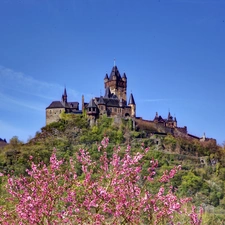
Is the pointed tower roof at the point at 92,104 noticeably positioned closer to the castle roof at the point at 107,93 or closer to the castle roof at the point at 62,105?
the castle roof at the point at 62,105

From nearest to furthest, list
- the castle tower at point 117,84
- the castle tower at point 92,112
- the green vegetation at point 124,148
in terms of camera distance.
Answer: the green vegetation at point 124,148, the castle tower at point 92,112, the castle tower at point 117,84

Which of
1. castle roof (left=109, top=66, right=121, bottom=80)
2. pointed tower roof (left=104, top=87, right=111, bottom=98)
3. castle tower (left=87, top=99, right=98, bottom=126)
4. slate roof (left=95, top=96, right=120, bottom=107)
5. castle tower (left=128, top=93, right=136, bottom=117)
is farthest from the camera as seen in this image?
castle roof (left=109, top=66, right=121, bottom=80)

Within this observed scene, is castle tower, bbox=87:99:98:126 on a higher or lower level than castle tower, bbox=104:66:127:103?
lower

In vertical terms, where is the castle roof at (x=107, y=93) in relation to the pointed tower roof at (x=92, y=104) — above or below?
above

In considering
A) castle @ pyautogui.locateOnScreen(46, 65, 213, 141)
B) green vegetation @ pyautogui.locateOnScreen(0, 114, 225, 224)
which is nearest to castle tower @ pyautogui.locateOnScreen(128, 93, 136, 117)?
castle @ pyautogui.locateOnScreen(46, 65, 213, 141)

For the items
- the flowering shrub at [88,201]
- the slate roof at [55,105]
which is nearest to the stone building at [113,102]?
the slate roof at [55,105]

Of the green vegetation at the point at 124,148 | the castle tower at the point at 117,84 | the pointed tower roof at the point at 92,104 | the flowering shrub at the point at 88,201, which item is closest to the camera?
the flowering shrub at the point at 88,201

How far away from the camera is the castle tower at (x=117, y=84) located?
66312 millimetres

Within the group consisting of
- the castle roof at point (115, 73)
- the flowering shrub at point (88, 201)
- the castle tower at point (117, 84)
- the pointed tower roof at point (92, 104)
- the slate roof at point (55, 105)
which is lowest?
the flowering shrub at point (88, 201)

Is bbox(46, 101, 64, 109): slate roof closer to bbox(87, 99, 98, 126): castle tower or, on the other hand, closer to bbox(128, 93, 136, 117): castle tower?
bbox(87, 99, 98, 126): castle tower


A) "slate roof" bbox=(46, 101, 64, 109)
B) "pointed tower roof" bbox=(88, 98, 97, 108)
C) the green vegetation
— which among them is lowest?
the green vegetation

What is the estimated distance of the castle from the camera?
59.8 meters

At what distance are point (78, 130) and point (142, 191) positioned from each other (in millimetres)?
50781

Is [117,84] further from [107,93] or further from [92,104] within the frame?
[92,104]
